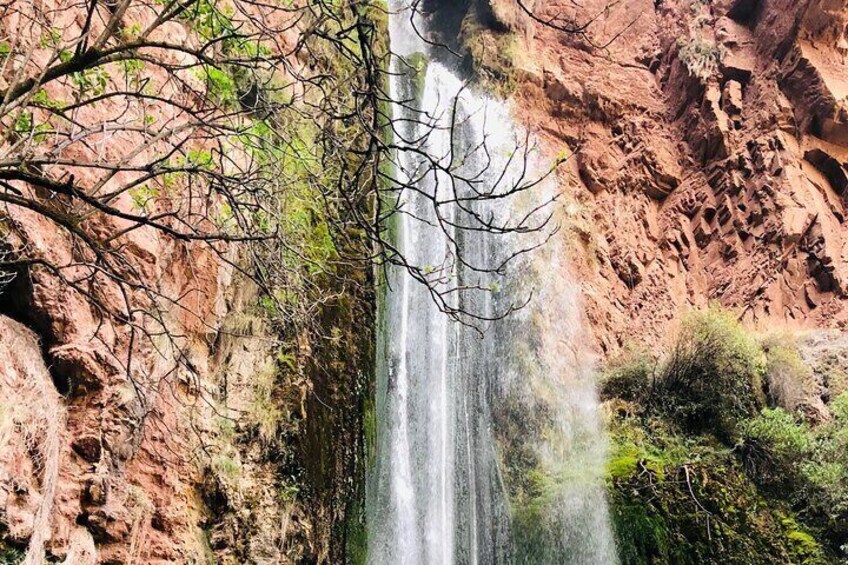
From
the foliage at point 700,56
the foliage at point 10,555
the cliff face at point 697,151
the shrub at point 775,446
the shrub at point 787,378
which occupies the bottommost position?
the foliage at point 10,555

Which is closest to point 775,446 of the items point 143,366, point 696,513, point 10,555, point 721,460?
point 721,460

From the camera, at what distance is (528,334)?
37.4ft

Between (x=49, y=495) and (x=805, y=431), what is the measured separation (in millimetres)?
9687

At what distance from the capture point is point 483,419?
10.5 meters

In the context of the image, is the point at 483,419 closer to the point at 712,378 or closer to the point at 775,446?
the point at 712,378

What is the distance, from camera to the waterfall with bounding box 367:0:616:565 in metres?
8.98

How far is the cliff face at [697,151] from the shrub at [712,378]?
146 centimetres

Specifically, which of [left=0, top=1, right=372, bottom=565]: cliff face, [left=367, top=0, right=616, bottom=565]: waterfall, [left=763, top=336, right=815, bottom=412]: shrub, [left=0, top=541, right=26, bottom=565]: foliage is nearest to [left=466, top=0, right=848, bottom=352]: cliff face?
[left=763, top=336, right=815, bottom=412]: shrub

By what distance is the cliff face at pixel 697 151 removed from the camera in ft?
39.9

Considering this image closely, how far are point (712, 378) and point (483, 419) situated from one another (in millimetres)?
3763

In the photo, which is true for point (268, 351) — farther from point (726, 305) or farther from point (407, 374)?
point (726, 305)

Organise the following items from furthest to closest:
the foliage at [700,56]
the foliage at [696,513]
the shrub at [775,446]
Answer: the foliage at [700,56] → the shrub at [775,446] → the foliage at [696,513]

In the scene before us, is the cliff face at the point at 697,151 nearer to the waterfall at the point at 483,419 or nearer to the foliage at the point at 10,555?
the waterfall at the point at 483,419

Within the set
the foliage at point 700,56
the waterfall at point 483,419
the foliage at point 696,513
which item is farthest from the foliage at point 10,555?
the foliage at point 700,56
